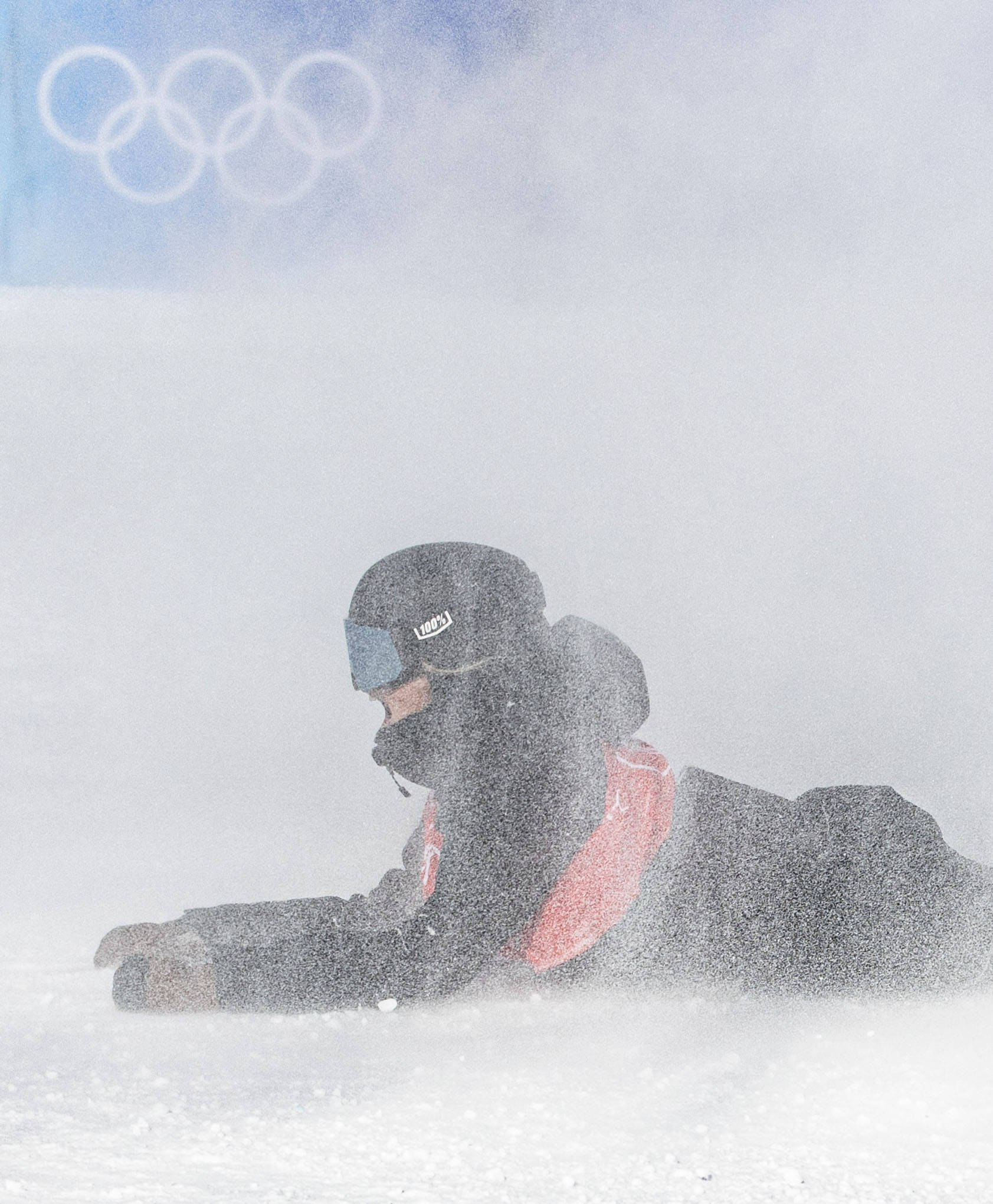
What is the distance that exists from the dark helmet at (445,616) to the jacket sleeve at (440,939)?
0.56 feet

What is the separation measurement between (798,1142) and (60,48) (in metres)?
2.30

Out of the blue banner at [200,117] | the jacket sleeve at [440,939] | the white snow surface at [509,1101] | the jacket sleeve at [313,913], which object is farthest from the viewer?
the blue banner at [200,117]

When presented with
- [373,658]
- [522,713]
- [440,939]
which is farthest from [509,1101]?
[373,658]

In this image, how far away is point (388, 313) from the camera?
2.76 meters

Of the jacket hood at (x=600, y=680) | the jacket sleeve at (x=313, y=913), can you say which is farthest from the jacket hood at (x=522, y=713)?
the jacket sleeve at (x=313, y=913)

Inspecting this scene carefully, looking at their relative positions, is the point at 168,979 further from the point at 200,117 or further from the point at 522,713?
Answer: the point at 200,117

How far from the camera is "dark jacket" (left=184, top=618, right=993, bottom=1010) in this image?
1.27 meters

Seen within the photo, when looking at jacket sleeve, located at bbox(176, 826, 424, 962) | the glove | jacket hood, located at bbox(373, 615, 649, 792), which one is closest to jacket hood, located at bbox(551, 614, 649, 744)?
jacket hood, located at bbox(373, 615, 649, 792)

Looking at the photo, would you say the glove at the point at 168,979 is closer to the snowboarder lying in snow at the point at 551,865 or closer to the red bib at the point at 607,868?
the snowboarder lying in snow at the point at 551,865

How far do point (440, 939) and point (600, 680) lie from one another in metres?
0.30

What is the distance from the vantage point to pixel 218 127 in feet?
8.63

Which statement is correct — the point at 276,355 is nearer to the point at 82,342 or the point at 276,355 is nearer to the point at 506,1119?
the point at 82,342

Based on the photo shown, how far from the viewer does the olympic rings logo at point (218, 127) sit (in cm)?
258

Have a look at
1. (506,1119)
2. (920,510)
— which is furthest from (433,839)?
(920,510)
